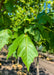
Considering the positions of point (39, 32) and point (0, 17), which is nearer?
point (39, 32)

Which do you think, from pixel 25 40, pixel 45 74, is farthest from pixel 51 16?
pixel 45 74

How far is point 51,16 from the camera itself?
907mm

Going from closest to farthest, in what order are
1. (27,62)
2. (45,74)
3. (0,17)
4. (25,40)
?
(27,62) < (25,40) < (0,17) < (45,74)

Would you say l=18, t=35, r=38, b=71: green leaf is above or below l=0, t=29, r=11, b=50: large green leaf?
below

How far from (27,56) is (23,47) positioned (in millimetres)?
77

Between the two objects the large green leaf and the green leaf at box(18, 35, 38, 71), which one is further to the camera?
the large green leaf

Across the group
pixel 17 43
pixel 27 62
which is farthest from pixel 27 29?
pixel 27 62

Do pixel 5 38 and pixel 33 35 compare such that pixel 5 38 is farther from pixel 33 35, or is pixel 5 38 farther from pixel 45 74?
pixel 45 74

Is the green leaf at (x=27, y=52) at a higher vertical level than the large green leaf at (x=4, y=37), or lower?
lower

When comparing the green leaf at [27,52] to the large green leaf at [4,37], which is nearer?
the green leaf at [27,52]

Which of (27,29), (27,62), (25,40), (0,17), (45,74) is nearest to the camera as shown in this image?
(27,62)

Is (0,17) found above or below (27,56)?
above

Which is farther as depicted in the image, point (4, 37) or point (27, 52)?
point (4, 37)

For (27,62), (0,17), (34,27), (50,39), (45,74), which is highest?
(0,17)
